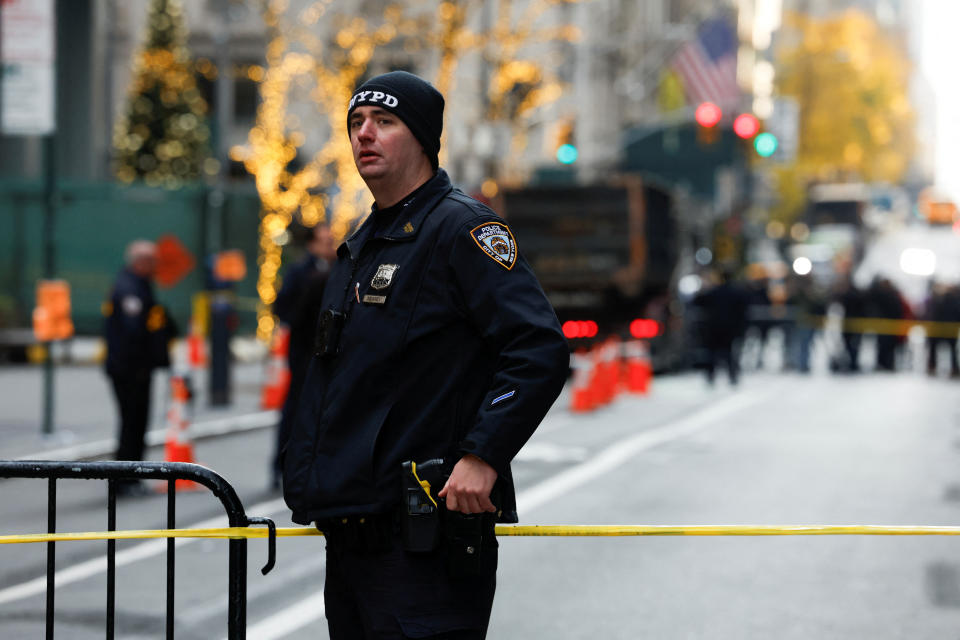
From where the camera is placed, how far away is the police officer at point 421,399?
310 centimetres

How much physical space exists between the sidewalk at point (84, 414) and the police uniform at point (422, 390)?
29.2 ft

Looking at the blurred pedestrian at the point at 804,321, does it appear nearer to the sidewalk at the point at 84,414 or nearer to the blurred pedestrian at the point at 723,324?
the blurred pedestrian at the point at 723,324

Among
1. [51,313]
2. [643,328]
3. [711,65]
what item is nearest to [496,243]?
[51,313]

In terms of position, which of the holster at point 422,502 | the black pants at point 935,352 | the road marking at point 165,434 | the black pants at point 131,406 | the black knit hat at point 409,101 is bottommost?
the black pants at point 935,352

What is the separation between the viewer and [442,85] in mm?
23328

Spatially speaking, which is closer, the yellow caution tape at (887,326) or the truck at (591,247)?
the truck at (591,247)

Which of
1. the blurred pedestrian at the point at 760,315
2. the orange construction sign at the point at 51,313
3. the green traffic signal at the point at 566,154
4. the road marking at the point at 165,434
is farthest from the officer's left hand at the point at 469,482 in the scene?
the blurred pedestrian at the point at 760,315

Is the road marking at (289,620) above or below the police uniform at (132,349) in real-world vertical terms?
below

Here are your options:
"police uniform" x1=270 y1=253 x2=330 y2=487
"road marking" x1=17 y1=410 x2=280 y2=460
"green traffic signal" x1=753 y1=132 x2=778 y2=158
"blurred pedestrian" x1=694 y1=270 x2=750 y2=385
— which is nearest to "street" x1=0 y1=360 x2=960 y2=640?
"road marking" x1=17 y1=410 x2=280 y2=460

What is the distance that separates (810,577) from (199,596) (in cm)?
326

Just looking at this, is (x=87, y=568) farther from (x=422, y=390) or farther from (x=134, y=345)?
(x=422, y=390)

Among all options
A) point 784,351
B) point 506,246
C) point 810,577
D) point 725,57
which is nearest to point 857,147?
point 725,57

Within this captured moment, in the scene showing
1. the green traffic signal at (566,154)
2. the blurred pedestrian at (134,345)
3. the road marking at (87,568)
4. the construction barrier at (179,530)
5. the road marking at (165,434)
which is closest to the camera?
the construction barrier at (179,530)

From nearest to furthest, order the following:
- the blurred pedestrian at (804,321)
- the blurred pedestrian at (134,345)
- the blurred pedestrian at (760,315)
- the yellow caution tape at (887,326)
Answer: the blurred pedestrian at (134,345)
the yellow caution tape at (887,326)
the blurred pedestrian at (804,321)
the blurred pedestrian at (760,315)
